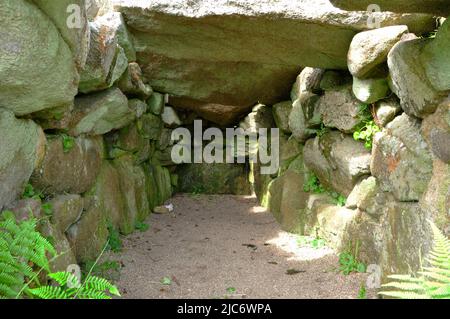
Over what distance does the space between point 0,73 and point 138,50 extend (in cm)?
337

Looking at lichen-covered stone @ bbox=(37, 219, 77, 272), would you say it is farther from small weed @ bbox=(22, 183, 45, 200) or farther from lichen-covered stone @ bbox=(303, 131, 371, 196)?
lichen-covered stone @ bbox=(303, 131, 371, 196)

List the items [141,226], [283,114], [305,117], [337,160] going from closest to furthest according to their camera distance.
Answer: [337,160]
[305,117]
[141,226]
[283,114]

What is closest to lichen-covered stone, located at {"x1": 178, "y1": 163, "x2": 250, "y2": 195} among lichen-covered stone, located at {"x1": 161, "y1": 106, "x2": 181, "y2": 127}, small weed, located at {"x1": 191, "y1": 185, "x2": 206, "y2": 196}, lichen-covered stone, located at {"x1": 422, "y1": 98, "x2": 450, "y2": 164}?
small weed, located at {"x1": 191, "y1": 185, "x2": 206, "y2": 196}

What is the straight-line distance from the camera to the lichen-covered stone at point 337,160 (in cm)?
487

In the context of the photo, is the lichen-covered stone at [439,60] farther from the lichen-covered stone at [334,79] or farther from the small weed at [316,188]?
the small weed at [316,188]

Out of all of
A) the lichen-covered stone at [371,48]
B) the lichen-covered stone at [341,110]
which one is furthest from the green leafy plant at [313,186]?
the lichen-covered stone at [371,48]

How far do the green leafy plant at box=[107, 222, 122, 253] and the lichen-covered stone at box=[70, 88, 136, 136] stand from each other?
129cm

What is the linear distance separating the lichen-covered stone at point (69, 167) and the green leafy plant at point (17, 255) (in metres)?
0.85

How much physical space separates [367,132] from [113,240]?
346cm

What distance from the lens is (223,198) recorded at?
9969mm

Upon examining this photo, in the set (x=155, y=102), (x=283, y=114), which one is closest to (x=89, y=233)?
(x=155, y=102)

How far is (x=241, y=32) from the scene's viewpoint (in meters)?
4.74

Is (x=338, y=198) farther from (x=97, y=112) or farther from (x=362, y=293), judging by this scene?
(x=97, y=112)
